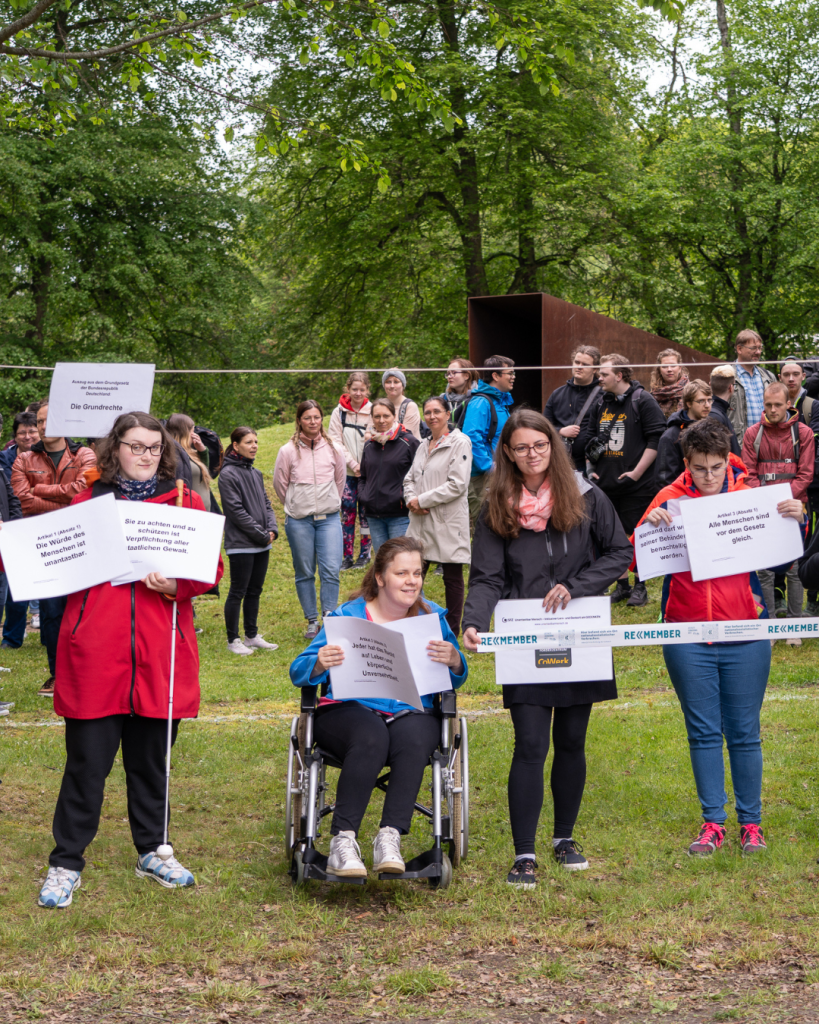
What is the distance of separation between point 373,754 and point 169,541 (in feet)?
3.97

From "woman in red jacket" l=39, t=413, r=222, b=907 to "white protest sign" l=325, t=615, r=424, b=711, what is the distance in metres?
0.59

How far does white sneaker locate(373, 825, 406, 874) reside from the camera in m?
4.20

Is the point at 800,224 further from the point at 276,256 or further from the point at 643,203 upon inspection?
the point at 276,256

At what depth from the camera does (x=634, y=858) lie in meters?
4.92

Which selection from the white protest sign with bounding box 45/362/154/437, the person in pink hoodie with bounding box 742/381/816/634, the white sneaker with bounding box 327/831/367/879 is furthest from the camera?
the person in pink hoodie with bounding box 742/381/816/634

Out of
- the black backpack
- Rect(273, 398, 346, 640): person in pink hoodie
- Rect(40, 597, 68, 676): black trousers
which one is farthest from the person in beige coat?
Rect(40, 597, 68, 676): black trousers

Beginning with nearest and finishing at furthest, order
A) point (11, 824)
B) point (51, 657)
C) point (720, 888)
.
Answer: point (720, 888) < point (11, 824) < point (51, 657)


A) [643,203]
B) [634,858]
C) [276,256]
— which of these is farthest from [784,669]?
[276,256]

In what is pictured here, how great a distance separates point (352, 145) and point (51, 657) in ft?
16.3

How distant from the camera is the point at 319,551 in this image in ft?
32.0

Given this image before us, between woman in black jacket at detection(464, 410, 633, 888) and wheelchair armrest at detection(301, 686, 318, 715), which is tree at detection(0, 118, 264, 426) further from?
→ woman in black jacket at detection(464, 410, 633, 888)

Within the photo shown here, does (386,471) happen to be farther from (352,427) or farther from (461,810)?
(461,810)

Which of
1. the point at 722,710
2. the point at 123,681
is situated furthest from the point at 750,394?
the point at 123,681

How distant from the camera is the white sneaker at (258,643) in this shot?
10.0m
